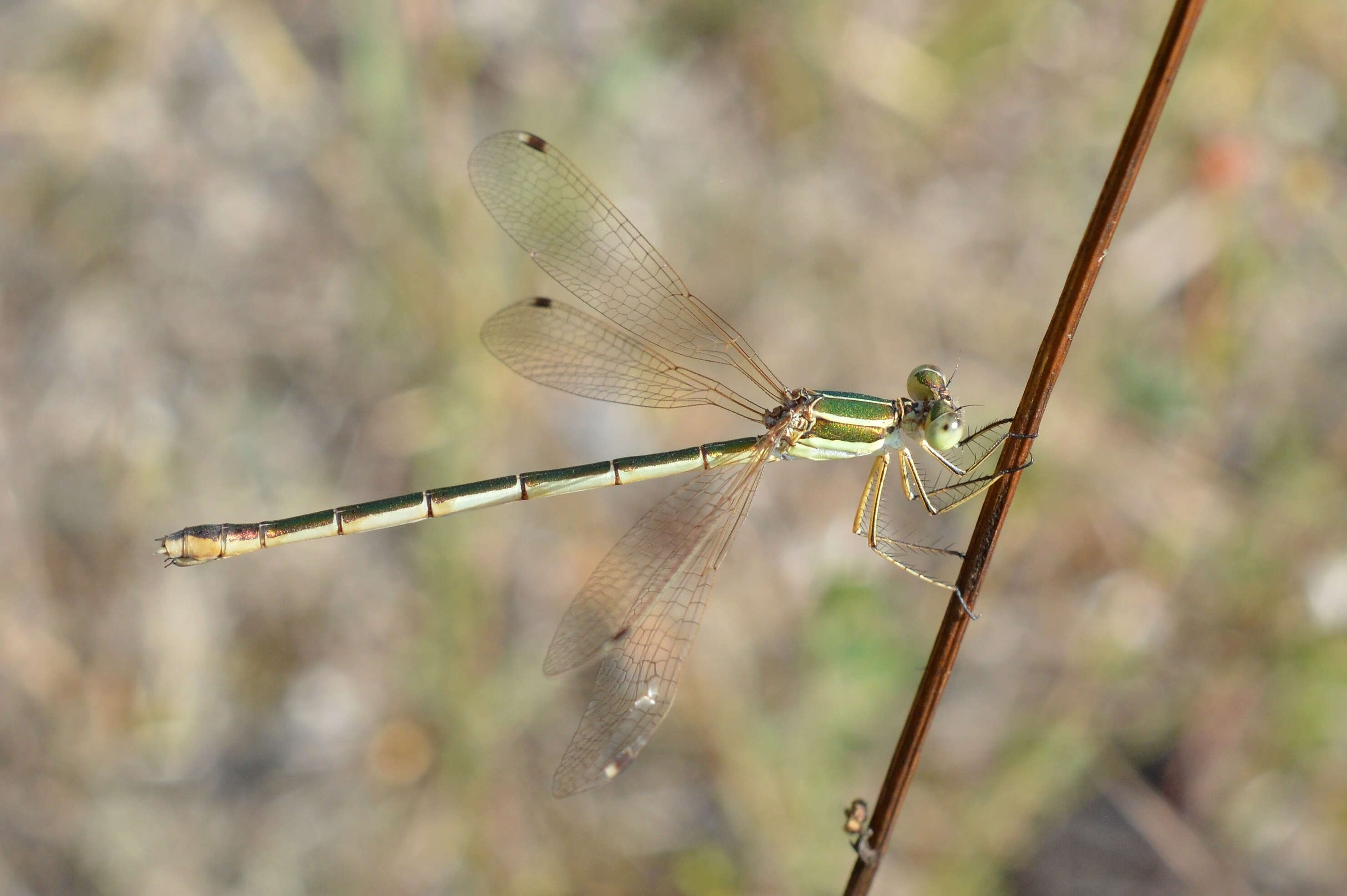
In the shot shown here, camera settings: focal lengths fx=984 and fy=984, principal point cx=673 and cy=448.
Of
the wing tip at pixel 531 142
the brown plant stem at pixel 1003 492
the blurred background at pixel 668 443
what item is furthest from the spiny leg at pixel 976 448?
the wing tip at pixel 531 142

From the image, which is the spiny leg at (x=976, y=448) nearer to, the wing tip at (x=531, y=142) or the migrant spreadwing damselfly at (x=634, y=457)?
the migrant spreadwing damselfly at (x=634, y=457)

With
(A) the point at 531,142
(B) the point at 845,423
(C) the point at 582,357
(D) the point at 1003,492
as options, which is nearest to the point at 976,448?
(B) the point at 845,423

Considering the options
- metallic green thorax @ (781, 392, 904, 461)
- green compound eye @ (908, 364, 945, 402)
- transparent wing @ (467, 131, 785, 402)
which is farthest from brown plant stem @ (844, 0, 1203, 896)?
transparent wing @ (467, 131, 785, 402)

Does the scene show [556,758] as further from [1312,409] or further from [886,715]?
[1312,409]

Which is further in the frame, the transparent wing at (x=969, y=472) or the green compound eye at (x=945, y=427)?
the green compound eye at (x=945, y=427)

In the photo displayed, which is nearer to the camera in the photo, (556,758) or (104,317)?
(556,758)

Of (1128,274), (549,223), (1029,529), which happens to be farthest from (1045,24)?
(549,223)

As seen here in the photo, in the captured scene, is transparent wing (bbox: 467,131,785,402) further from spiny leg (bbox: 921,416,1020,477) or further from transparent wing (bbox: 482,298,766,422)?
spiny leg (bbox: 921,416,1020,477)
